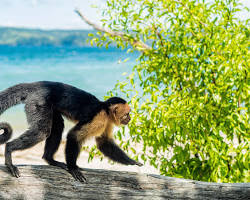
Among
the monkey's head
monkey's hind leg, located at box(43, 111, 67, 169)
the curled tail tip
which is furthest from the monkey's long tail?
the monkey's head

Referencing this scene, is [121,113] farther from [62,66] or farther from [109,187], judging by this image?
[62,66]

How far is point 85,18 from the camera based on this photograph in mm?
4336

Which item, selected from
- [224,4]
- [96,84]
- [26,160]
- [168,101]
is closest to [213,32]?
[224,4]

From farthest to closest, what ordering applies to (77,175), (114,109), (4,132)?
1. (114,109)
2. (4,132)
3. (77,175)

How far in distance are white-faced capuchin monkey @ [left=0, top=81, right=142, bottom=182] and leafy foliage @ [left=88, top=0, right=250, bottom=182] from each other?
1.38 ft

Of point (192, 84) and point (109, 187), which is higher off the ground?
point (192, 84)

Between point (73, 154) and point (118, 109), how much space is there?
0.60 m

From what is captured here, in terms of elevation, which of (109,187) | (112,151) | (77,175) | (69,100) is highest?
(69,100)

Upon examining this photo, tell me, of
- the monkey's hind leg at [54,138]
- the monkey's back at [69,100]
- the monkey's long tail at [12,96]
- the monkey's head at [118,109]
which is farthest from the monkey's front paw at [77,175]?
the monkey's long tail at [12,96]

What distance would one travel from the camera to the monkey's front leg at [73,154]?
10.0 ft

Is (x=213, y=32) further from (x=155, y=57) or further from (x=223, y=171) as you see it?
(x=223, y=171)

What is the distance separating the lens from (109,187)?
311 centimetres

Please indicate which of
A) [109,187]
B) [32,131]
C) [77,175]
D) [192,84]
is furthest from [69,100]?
[192,84]

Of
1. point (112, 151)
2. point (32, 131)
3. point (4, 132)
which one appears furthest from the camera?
point (112, 151)
